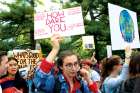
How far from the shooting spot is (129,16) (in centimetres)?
820

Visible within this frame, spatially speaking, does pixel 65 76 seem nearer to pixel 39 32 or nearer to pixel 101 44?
pixel 39 32

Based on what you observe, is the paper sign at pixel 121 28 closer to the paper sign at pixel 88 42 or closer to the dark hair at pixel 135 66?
the dark hair at pixel 135 66

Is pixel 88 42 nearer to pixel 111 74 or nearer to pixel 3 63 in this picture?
pixel 111 74

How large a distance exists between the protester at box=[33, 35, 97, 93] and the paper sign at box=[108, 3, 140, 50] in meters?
2.90

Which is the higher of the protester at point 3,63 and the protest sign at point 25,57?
the protester at point 3,63

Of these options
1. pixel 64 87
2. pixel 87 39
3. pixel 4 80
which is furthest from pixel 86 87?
pixel 87 39

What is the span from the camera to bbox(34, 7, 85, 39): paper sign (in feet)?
25.5

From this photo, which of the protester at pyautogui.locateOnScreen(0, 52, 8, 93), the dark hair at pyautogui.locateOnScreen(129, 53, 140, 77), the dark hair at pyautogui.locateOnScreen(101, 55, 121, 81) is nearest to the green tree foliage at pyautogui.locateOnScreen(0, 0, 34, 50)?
the dark hair at pyautogui.locateOnScreen(101, 55, 121, 81)

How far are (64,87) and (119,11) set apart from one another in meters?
3.60

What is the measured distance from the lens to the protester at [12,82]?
21.6ft

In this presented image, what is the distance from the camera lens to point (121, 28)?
784 cm

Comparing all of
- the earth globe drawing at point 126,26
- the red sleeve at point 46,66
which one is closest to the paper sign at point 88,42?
the earth globe drawing at point 126,26

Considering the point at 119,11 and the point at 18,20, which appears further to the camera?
the point at 18,20

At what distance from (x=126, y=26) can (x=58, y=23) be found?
1.09m
